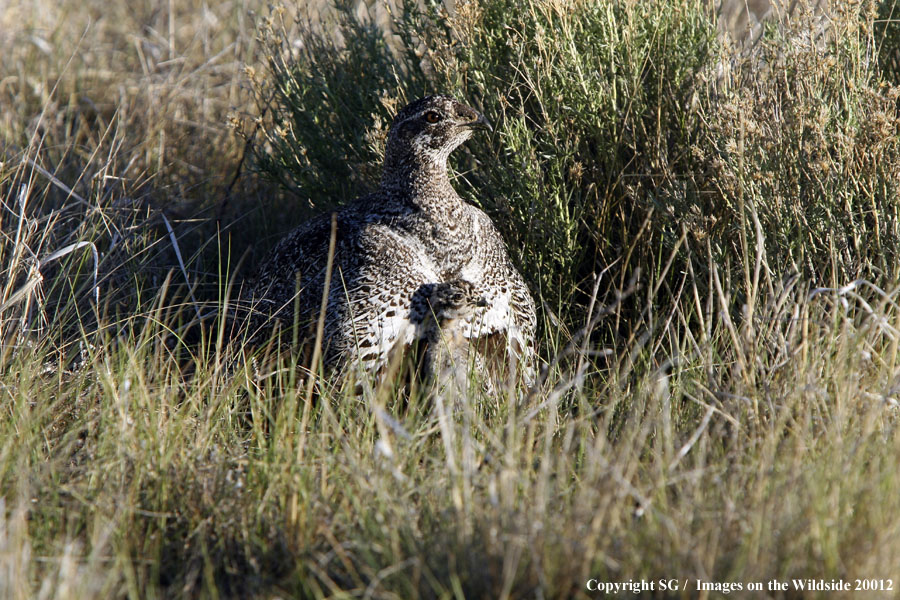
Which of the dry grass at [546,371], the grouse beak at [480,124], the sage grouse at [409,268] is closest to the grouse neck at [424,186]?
the sage grouse at [409,268]

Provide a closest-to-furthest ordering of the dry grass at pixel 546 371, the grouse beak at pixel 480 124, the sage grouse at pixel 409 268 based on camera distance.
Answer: the dry grass at pixel 546 371
the sage grouse at pixel 409 268
the grouse beak at pixel 480 124

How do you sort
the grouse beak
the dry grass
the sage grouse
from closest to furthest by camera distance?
the dry grass → the sage grouse → the grouse beak

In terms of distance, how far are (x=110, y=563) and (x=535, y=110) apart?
2.66 meters

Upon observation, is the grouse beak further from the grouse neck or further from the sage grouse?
the grouse neck

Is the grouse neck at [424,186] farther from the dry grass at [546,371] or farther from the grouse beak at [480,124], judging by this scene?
the dry grass at [546,371]

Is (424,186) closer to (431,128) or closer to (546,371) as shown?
(431,128)

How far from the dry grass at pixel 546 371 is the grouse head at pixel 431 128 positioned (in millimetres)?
225

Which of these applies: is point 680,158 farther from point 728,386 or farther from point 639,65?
point 728,386

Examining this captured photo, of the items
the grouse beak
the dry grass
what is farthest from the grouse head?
the dry grass

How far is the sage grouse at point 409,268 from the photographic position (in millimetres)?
3594

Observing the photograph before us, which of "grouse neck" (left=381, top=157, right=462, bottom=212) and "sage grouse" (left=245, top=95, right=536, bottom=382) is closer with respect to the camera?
"sage grouse" (left=245, top=95, right=536, bottom=382)

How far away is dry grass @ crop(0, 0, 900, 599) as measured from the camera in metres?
2.34

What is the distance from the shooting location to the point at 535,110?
4.17 m

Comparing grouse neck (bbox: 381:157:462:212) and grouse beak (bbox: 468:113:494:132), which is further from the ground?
grouse beak (bbox: 468:113:494:132)
